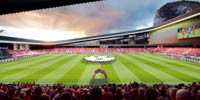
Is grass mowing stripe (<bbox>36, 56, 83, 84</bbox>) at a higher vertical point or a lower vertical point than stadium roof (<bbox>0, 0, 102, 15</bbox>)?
lower

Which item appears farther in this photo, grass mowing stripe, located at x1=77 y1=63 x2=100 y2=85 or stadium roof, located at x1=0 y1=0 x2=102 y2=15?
grass mowing stripe, located at x1=77 y1=63 x2=100 y2=85

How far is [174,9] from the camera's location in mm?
85062

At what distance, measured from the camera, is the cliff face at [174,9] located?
82.3 meters

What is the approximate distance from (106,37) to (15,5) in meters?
53.3

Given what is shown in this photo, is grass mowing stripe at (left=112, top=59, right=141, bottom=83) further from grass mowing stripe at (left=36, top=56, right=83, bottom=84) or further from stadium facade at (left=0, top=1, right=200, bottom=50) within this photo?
stadium facade at (left=0, top=1, right=200, bottom=50)

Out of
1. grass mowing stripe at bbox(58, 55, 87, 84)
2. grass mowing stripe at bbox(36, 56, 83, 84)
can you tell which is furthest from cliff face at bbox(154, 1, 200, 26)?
grass mowing stripe at bbox(36, 56, 83, 84)

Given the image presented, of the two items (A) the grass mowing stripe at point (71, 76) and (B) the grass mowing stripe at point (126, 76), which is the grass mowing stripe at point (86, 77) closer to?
(A) the grass mowing stripe at point (71, 76)

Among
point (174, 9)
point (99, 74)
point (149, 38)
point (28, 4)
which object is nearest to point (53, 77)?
point (99, 74)

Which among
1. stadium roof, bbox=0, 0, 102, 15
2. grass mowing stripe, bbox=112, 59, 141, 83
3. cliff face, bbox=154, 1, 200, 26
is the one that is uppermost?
cliff face, bbox=154, 1, 200, 26

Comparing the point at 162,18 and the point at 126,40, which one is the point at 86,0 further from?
the point at 162,18

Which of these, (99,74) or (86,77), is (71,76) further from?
(99,74)

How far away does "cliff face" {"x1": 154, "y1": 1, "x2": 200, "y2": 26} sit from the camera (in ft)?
270

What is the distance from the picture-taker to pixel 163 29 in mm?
47625

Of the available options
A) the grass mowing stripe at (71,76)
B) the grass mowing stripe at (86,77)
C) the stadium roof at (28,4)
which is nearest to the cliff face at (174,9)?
the grass mowing stripe at (86,77)
